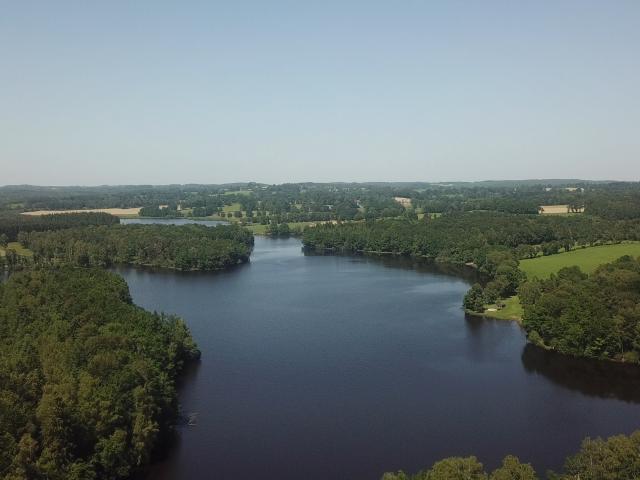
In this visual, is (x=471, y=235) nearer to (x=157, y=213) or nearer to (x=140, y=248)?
(x=140, y=248)

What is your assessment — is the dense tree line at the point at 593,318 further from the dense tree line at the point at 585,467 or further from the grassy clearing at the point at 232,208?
the grassy clearing at the point at 232,208

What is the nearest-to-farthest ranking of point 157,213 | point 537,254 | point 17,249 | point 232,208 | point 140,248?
point 537,254 → point 140,248 → point 17,249 → point 157,213 → point 232,208

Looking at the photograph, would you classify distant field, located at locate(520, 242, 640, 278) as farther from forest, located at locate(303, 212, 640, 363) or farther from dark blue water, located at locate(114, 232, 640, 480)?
dark blue water, located at locate(114, 232, 640, 480)

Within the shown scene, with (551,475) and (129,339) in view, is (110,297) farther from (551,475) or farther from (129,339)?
(551,475)

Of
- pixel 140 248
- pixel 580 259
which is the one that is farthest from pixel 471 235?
pixel 140 248

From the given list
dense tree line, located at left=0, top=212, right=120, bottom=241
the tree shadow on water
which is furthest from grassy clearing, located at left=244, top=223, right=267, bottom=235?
the tree shadow on water

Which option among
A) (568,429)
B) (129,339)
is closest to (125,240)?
(129,339)
